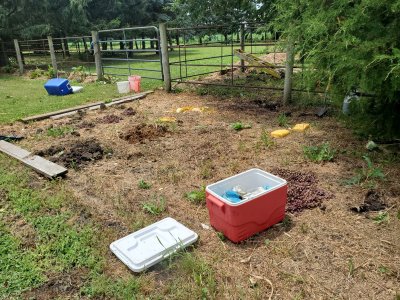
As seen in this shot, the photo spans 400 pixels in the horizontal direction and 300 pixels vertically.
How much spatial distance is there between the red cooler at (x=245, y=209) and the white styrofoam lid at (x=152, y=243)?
0.23 metres

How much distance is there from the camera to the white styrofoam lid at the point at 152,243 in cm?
204

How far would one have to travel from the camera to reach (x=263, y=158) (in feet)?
11.5

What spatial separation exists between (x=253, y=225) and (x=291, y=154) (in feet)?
5.06

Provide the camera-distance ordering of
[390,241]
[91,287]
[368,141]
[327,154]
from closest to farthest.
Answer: [91,287] < [390,241] < [327,154] < [368,141]

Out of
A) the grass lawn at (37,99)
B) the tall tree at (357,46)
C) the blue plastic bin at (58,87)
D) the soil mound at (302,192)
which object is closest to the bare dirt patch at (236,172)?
the soil mound at (302,192)

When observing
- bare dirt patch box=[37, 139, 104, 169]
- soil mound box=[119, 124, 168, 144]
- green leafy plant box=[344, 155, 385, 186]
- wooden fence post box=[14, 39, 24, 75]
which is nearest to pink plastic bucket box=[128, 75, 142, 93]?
soil mound box=[119, 124, 168, 144]

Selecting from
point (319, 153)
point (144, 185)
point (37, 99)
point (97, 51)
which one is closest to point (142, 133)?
point (144, 185)

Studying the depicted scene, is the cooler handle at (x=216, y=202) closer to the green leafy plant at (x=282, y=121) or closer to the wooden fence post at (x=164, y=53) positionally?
the green leafy plant at (x=282, y=121)

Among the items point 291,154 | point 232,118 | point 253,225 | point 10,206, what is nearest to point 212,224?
point 253,225

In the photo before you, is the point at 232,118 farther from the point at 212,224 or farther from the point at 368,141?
the point at 212,224

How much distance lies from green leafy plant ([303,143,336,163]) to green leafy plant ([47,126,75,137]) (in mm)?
3280

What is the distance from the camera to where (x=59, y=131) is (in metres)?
4.69

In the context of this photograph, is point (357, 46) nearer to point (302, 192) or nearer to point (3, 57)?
point (302, 192)

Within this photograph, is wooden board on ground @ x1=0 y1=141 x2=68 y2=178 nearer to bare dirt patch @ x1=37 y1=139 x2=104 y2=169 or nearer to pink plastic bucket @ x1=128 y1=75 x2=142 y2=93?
bare dirt patch @ x1=37 y1=139 x2=104 y2=169
